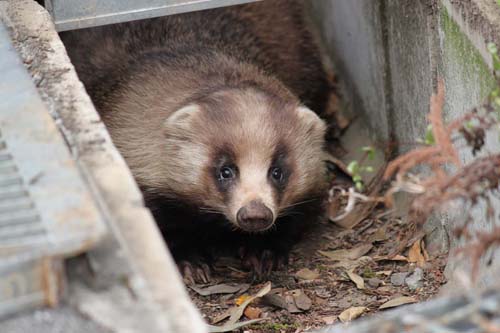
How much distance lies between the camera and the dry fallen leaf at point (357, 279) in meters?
5.86

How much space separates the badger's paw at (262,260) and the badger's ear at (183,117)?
3.44 feet

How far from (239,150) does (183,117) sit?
44 cm

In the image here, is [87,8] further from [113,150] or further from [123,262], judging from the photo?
[123,262]

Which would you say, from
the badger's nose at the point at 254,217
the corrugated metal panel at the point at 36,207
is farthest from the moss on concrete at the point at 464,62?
the corrugated metal panel at the point at 36,207

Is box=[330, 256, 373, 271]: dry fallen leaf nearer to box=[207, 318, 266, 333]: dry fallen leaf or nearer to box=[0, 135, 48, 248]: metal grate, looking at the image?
box=[207, 318, 266, 333]: dry fallen leaf

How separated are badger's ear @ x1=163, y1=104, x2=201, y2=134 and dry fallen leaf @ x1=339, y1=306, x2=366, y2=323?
1475 millimetres

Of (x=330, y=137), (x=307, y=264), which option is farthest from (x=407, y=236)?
(x=330, y=137)

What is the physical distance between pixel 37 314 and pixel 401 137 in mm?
3997

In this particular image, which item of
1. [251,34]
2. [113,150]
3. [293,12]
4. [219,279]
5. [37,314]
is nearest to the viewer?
[37,314]

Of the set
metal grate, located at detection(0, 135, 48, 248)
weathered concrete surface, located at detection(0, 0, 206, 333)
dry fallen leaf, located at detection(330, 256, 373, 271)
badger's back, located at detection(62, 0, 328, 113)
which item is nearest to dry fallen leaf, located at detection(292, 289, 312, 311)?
dry fallen leaf, located at detection(330, 256, 373, 271)

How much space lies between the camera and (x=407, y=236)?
6.08m

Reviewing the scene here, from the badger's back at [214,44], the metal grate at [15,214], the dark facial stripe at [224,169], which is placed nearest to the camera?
the metal grate at [15,214]

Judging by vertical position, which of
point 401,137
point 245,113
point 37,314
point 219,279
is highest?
point 37,314

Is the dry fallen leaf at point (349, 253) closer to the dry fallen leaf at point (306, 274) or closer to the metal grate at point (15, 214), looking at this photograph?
the dry fallen leaf at point (306, 274)
